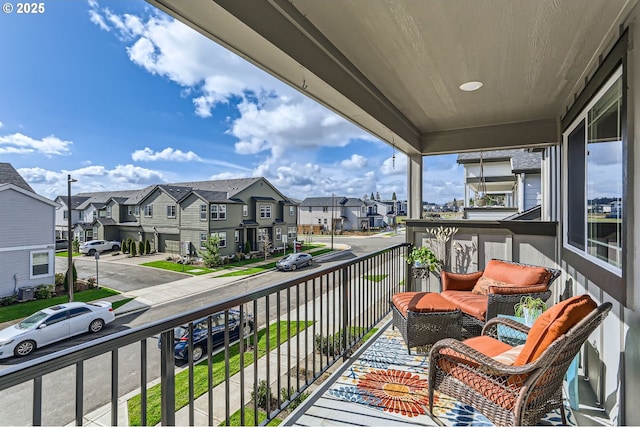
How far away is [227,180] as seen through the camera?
74.1 feet

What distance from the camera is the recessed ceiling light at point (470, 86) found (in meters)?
2.91

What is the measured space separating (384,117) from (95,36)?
889 cm

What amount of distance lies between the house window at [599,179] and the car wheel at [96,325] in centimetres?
1009

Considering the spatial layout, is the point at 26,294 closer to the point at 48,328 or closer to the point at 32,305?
the point at 32,305

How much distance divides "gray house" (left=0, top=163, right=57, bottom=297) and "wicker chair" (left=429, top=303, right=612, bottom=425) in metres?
8.42

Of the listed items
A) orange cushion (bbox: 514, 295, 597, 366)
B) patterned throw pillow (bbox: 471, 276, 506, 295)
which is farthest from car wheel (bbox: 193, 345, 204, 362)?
orange cushion (bbox: 514, 295, 597, 366)

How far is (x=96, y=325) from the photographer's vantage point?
8.15m

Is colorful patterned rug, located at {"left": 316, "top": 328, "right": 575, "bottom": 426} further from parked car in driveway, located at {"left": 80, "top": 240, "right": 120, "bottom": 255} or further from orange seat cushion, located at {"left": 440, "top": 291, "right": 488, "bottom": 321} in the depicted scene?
parked car in driveway, located at {"left": 80, "top": 240, "right": 120, "bottom": 255}

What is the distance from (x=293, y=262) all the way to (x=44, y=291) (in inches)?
395

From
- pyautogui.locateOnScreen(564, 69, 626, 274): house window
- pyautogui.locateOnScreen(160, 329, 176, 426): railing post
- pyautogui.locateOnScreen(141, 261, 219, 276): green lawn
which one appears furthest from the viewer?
pyautogui.locateOnScreen(141, 261, 219, 276): green lawn

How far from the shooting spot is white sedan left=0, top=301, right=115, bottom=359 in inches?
260

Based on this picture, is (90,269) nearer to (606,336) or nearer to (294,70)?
(294,70)

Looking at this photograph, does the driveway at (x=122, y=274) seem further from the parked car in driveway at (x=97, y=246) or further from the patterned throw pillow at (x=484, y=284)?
the patterned throw pillow at (x=484, y=284)

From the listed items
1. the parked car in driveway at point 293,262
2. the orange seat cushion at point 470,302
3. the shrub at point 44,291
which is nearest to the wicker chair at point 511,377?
the orange seat cushion at point 470,302
